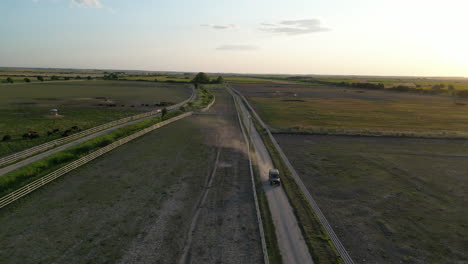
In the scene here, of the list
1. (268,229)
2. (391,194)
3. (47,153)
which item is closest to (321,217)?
(268,229)

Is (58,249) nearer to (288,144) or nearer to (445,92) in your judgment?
(288,144)

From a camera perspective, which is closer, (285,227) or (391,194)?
(285,227)

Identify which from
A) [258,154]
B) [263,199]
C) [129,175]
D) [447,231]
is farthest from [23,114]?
[447,231]

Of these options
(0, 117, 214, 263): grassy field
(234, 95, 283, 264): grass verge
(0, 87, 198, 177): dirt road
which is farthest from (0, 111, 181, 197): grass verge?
(234, 95, 283, 264): grass verge

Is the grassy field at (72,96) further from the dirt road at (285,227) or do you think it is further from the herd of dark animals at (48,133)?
the dirt road at (285,227)

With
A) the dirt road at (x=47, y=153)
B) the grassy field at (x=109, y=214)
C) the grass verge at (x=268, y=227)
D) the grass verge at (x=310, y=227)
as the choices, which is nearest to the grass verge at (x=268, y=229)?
the grass verge at (x=268, y=227)

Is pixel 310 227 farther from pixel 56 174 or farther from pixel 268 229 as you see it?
pixel 56 174
